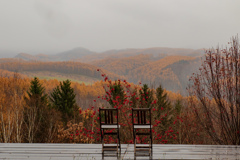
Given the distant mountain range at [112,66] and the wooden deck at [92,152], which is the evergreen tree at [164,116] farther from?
the distant mountain range at [112,66]

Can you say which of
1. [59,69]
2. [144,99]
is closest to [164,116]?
[144,99]

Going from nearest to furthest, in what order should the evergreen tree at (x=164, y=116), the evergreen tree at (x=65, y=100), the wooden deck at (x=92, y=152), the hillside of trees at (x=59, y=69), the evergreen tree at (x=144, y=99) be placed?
1. the wooden deck at (x=92, y=152)
2. the evergreen tree at (x=144, y=99)
3. the evergreen tree at (x=164, y=116)
4. the evergreen tree at (x=65, y=100)
5. the hillside of trees at (x=59, y=69)

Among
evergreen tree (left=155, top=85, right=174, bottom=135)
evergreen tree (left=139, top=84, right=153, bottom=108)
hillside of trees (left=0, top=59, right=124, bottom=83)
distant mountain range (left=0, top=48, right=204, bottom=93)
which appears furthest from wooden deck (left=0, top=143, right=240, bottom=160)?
hillside of trees (left=0, top=59, right=124, bottom=83)

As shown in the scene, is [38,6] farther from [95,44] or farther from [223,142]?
[223,142]

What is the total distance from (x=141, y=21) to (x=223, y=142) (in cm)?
9011

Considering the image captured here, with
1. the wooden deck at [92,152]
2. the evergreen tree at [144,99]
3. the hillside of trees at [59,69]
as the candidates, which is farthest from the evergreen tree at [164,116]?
the hillside of trees at [59,69]

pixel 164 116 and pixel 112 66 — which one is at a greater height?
pixel 112 66

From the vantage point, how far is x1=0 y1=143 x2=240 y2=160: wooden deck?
447 centimetres

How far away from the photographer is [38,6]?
68.5 meters

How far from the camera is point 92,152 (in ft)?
15.7

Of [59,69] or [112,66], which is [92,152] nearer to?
[112,66]

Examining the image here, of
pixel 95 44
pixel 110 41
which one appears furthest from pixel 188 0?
pixel 95 44

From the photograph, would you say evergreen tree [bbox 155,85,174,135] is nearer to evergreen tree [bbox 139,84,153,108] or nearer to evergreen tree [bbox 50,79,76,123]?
evergreen tree [bbox 139,84,153,108]

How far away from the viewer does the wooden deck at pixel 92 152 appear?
4473mm
